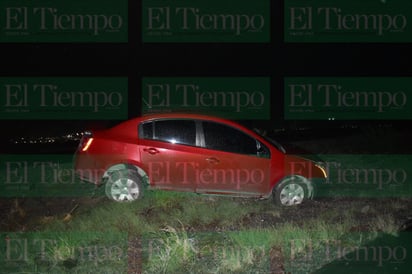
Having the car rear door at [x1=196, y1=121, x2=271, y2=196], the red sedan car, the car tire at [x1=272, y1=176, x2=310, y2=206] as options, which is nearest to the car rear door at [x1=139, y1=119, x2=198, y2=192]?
the red sedan car

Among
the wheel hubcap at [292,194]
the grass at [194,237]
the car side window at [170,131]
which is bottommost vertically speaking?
the grass at [194,237]

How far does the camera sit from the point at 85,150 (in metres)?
7.95

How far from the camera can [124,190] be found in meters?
7.82

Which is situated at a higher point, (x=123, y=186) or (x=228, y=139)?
(x=228, y=139)

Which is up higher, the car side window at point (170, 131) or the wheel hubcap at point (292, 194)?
the car side window at point (170, 131)

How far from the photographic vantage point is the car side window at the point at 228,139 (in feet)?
26.2

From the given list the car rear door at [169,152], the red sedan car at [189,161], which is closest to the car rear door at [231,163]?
the red sedan car at [189,161]

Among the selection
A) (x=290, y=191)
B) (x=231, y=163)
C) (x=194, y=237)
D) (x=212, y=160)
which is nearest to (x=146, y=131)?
(x=212, y=160)

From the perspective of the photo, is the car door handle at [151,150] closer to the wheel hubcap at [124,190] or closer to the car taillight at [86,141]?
the wheel hubcap at [124,190]

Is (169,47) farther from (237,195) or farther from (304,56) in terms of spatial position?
(237,195)

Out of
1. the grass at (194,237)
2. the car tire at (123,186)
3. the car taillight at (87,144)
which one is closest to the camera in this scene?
the grass at (194,237)

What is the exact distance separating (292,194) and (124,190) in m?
2.76

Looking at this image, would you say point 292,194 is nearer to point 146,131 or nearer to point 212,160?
point 212,160

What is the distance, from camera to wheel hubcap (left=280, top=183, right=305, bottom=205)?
8.00 meters
